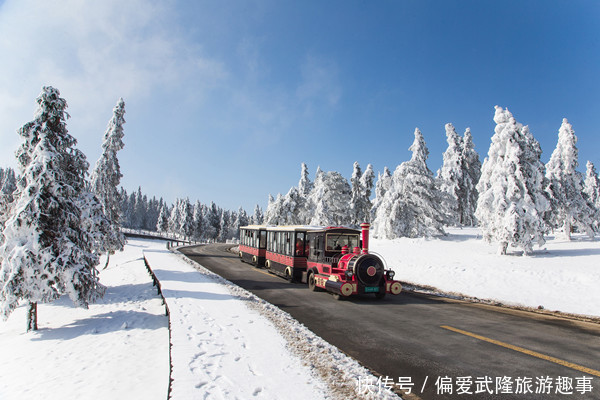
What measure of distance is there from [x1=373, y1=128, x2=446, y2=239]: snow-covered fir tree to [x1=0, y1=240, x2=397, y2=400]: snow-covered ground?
2338cm

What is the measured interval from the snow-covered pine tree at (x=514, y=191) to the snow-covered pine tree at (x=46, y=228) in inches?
923

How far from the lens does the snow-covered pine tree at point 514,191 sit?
21000 mm

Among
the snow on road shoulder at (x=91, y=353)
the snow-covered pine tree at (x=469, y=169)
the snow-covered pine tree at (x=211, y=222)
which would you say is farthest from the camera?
the snow-covered pine tree at (x=211, y=222)

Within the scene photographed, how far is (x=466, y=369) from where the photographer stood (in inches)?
239

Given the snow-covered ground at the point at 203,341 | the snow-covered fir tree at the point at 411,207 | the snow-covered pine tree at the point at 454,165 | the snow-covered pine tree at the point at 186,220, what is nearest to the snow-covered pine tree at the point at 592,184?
the snow-covered pine tree at the point at 454,165

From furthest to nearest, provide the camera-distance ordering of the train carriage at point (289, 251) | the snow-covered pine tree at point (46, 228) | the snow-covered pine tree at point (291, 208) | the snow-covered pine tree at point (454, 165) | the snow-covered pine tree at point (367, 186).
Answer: the snow-covered pine tree at point (367, 186) < the snow-covered pine tree at point (291, 208) < the snow-covered pine tree at point (454, 165) < the train carriage at point (289, 251) < the snow-covered pine tree at point (46, 228)

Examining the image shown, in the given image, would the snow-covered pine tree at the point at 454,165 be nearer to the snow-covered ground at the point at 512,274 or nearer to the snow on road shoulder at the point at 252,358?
the snow-covered ground at the point at 512,274

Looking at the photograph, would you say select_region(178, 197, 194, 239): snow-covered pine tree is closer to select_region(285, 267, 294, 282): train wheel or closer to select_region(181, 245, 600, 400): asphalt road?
select_region(285, 267, 294, 282): train wheel

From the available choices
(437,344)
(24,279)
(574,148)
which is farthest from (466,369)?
(574,148)

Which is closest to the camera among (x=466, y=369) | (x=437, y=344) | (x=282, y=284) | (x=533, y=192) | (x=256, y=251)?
(x=466, y=369)

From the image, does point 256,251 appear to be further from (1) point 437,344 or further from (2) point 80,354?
(1) point 437,344

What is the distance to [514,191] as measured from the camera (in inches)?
864

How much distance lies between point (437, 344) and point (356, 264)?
568 cm

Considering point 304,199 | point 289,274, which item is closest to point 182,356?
point 289,274
